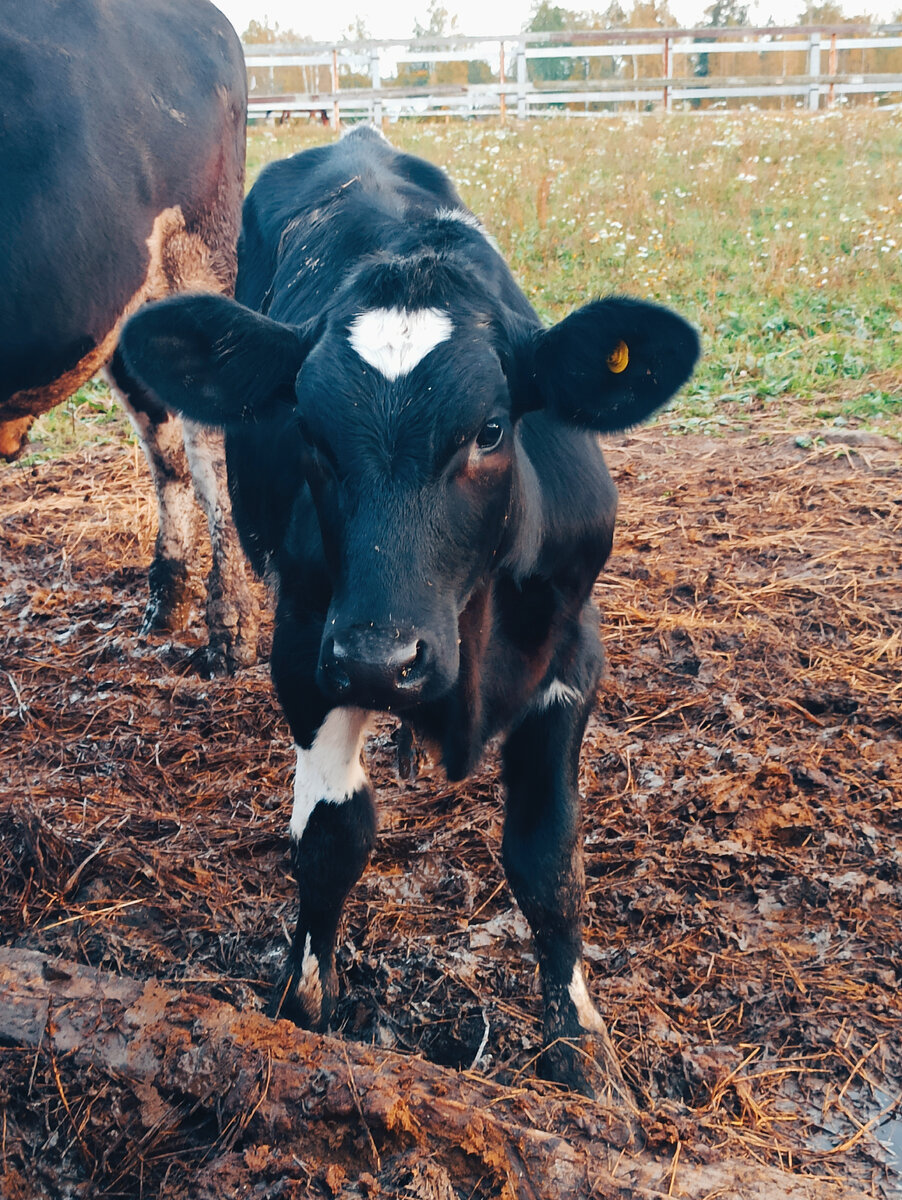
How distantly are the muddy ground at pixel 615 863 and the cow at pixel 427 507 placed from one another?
23 cm

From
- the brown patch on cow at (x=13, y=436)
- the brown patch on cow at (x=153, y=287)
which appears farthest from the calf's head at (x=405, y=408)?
the brown patch on cow at (x=13, y=436)

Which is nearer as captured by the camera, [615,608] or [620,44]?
[615,608]

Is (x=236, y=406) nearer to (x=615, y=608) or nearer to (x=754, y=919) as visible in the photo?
(x=754, y=919)

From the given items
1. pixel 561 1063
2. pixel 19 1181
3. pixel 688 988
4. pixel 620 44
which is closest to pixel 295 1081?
pixel 19 1181

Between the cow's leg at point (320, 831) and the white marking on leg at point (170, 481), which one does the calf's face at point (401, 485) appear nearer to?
the cow's leg at point (320, 831)

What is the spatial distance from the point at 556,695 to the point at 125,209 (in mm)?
2757

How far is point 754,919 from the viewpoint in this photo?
2961 mm

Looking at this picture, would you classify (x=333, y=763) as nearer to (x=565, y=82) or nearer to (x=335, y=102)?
(x=335, y=102)

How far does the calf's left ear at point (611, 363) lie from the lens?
87.5 inches

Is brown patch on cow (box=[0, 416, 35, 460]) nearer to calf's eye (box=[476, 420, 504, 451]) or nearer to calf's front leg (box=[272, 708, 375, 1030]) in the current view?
calf's front leg (box=[272, 708, 375, 1030])

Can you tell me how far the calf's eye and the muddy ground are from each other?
4.36ft

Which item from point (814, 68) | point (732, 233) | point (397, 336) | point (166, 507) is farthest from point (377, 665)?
point (814, 68)

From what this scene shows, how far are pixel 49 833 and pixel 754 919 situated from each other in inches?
80.4

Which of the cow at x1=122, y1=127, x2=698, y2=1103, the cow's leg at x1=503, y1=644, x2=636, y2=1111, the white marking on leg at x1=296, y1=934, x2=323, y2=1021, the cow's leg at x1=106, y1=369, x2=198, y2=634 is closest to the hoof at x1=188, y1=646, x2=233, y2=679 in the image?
the cow's leg at x1=106, y1=369, x2=198, y2=634
